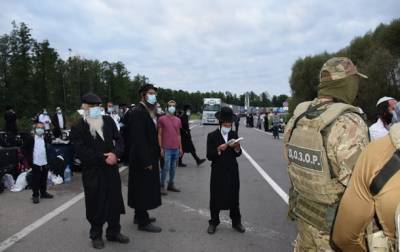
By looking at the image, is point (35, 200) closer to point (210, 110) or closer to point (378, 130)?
point (378, 130)

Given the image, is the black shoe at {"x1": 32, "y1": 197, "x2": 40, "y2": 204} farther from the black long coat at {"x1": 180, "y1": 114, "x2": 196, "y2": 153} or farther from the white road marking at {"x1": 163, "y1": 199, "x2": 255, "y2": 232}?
the black long coat at {"x1": 180, "y1": 114, "x2": 196, "y2": 153}

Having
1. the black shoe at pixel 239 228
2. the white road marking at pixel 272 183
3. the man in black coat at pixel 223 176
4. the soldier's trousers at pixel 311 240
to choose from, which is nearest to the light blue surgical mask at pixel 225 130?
the man in black coat at pixel 223 176

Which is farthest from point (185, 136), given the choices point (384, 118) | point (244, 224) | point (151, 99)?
point (384, 118)

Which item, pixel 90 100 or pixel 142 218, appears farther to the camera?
pixel 142 218

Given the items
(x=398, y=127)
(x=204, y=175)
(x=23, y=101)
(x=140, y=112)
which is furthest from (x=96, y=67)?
(x=398, y=127)

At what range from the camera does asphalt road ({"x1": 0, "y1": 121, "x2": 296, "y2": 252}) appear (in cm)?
537

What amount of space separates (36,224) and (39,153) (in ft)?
6.59

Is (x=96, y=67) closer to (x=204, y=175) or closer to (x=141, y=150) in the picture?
(x=204, y=175)

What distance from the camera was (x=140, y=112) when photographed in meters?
6.08

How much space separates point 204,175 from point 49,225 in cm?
540

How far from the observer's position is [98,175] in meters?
5.43

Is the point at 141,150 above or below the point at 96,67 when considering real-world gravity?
below

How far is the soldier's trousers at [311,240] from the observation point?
2709 millimetres

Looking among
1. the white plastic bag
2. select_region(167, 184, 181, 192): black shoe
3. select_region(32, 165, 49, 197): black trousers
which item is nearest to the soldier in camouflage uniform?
select_region(167, 184, 181, 192): black shoe
